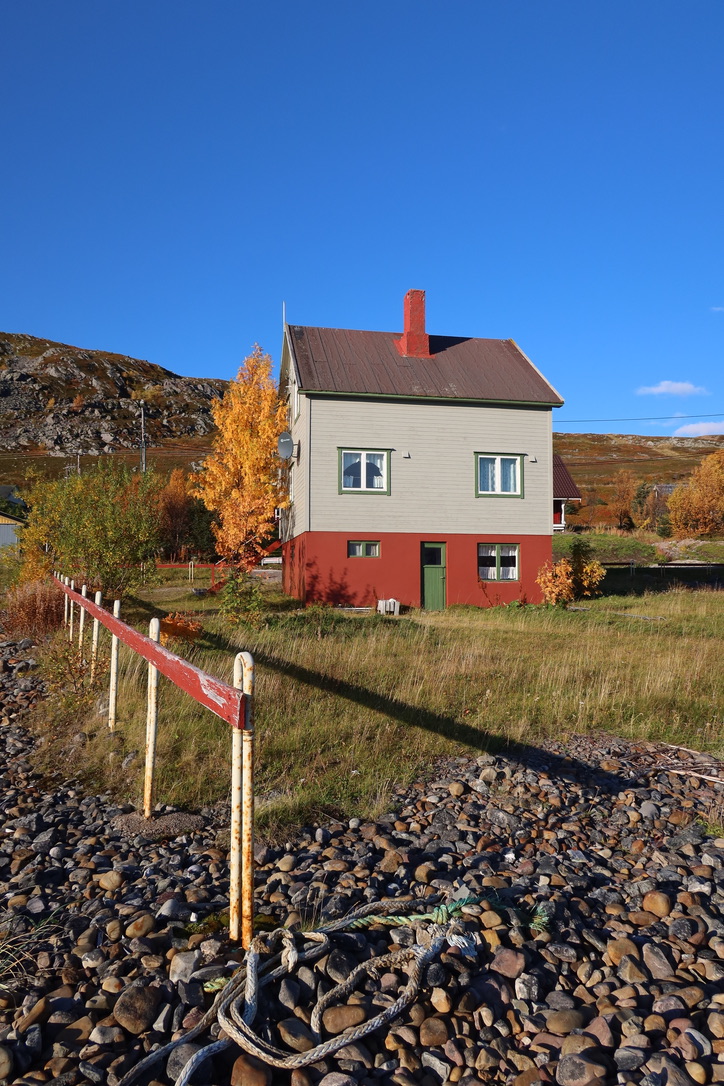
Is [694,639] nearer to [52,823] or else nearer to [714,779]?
[714,779]

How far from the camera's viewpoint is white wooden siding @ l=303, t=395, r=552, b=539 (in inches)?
886

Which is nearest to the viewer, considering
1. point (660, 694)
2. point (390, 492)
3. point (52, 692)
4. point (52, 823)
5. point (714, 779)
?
point (52, 823)

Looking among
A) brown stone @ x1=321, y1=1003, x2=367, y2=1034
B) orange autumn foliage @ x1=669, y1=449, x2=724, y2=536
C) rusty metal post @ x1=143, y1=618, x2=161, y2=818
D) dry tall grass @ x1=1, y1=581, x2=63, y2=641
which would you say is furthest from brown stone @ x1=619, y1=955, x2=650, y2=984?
orange autumn foliage @ x1=669, y1=449, x2=724, y2=536

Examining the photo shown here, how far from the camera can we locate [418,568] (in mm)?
22828

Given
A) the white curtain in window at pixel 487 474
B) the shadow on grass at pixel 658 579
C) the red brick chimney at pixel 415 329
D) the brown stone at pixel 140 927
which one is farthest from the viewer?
the shadow on grass at pixel 658 579

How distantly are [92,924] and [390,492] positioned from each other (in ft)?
63.8

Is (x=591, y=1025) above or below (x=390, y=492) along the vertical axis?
below

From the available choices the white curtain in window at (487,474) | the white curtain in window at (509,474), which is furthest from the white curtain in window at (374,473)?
the white curtain in window at (509,474)

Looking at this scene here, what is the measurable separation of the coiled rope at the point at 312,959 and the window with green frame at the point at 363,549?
18.7m

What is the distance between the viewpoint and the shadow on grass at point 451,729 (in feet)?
20.9

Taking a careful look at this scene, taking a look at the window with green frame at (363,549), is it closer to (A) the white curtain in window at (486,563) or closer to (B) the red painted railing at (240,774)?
(A) the white curtain in window at (486,563)

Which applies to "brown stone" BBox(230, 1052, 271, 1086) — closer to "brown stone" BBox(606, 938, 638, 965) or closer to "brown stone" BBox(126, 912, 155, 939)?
"brown stone" BBox(126, 912, 155, 939)

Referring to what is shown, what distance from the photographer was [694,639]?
543 inches

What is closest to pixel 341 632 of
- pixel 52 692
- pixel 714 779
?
pixel 52 692
